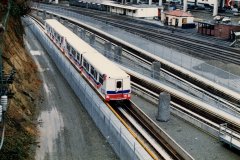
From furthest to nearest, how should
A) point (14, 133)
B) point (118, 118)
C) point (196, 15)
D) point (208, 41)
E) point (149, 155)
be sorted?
1. point (196, 15)
2. point (208, 41)
3. point (118, 118)
4. point (14, 133)
5. point (149, 155)

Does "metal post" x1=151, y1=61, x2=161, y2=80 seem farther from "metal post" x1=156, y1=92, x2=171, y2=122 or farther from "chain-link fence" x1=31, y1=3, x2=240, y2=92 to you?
"metal post" x1=156, y1=92, x2=171, y2=122

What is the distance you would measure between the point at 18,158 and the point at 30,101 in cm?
1138

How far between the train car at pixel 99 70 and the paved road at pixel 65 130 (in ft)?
7.67

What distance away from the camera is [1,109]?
21.7m

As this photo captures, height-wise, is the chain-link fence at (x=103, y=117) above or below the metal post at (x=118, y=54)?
below

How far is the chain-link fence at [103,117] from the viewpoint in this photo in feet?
76.7

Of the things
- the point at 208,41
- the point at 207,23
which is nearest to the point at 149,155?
the point at 208,41

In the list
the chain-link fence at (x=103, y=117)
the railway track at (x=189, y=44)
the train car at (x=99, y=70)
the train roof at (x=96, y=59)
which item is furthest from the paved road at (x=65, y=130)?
the railway track at (x=189, y=44)

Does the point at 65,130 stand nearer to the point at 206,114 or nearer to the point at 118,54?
the point at 206,114

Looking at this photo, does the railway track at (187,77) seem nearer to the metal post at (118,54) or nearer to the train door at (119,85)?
the metal post at (118,54)

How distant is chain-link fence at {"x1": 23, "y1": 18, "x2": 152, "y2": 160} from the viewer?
76.7 ft

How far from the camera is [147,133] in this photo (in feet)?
Result: 92.5

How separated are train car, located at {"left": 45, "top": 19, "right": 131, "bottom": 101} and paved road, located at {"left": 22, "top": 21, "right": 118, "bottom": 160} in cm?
234

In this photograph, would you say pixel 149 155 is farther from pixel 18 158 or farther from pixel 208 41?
pixel 208 41
